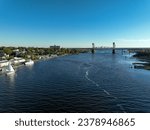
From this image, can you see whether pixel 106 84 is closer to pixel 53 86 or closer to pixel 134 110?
pixel 53 86

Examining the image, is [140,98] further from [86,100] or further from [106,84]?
[106,84]

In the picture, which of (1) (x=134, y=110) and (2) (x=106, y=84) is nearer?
(1) (x=134, y=110)

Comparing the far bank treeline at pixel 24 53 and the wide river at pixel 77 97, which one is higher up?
the far bank treeline at pixel 24 53

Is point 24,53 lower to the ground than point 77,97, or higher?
higher

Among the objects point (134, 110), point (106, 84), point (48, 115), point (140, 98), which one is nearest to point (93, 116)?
point (48, 115)

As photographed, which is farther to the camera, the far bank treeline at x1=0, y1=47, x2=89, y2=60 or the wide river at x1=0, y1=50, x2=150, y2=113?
the far bank treeline at x1=0, y1=47, x2=89, y2=60

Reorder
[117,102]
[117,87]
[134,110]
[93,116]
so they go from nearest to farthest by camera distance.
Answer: [93,116] → [134,110] → [117,102] → [117,87]

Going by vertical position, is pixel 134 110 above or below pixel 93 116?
below

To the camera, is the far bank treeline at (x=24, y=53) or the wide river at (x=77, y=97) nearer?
the wide river at (x=77, y=97)

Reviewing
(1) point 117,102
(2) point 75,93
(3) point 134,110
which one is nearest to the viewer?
(3) point 134,110

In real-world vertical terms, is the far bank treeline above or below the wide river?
above

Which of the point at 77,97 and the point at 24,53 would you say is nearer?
the point at 77,97
